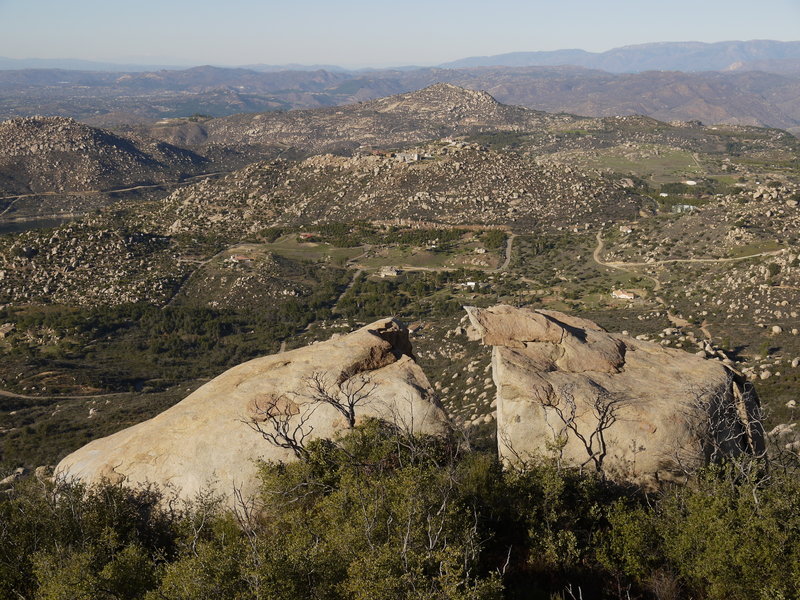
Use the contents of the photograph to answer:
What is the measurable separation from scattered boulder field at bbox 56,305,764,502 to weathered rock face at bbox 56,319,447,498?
5cm

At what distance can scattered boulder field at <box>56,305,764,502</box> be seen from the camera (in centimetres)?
2353

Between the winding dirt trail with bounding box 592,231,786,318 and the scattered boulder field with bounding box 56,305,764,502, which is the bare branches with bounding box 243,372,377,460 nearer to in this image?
the scattered boulder field with bounding box 56,305,764,502

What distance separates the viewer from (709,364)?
2800 cm

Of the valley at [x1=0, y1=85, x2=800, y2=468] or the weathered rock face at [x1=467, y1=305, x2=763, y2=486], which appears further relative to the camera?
the valley at [x1=0, y1=85, x2=800, y2=468]

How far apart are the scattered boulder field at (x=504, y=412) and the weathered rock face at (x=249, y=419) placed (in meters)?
0.05

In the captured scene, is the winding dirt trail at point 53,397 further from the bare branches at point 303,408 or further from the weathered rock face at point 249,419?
the bare branches at point 303,408

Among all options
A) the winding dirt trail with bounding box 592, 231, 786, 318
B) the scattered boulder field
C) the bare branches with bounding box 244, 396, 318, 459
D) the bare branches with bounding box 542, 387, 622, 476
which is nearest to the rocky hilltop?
the winding dirt trail with bounding box 592, 231, 786, 318

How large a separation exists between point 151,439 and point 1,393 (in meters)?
61.2

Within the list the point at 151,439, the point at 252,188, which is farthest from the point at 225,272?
the point at 151,439

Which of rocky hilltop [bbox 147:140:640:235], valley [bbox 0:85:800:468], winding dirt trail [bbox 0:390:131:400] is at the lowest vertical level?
winding dirt trail [bbox 0:390:131:400]

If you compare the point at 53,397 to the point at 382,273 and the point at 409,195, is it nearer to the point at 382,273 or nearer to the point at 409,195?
the point at 382,273

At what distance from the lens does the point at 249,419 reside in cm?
2494

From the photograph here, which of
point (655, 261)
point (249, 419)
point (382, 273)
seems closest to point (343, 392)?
point (249, 419)

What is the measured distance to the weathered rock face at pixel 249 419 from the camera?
23984mm
